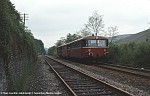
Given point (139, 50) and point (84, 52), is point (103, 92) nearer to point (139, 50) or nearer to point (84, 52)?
point (139, 50)

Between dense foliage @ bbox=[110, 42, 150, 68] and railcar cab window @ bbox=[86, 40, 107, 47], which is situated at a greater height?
railcar cab window @ bbox=[86, 40, 107, 47]

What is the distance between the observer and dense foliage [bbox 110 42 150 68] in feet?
86.5

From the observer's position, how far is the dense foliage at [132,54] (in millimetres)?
26375

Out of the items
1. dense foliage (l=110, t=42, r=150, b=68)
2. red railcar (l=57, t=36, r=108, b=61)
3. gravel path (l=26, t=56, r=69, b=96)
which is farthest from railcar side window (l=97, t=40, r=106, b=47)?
gravel path (l=26, t=56, r=69, b=96)

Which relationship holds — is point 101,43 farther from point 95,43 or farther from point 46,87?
point 46,87

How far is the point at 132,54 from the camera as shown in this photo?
29531 mm

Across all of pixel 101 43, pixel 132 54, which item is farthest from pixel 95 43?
pixel 132 54

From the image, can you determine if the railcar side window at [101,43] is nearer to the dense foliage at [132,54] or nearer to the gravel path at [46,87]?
the dense foliage at [132,54]

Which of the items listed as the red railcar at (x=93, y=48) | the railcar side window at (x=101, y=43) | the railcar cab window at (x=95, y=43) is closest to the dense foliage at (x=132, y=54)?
the red railcar at (x=93, y=48)

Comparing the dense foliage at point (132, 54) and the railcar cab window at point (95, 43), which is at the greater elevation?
the railcar cab window at point (95, 43)

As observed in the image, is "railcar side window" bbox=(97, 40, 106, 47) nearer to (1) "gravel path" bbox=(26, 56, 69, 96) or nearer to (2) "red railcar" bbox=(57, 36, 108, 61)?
(2) "red railcar" bbox=(57, 36, 108, 61)

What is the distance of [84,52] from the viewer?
105 ft

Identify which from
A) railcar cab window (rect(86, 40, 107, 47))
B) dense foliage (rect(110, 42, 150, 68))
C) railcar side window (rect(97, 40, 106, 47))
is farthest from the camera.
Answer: railcar side window (rect(97, 40, 106, 47))

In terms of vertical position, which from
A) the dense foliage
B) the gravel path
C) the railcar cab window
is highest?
the railcar cab window
